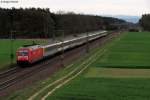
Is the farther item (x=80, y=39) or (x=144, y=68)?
(x=80, y=39)

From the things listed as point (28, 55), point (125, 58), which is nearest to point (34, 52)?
point (28, 55)

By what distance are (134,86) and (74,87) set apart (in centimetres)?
390

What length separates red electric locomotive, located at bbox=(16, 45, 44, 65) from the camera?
2283 inches

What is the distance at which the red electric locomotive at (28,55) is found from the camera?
5800 centimetres

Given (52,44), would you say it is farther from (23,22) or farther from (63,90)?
(23,22)

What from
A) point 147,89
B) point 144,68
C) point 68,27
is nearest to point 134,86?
point 147,89

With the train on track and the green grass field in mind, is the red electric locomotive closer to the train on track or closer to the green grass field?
the train on track

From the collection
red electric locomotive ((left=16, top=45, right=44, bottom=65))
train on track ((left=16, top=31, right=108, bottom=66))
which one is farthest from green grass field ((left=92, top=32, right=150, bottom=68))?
red electric locomotive ((left=16, top=45, right=44, bottom=65))

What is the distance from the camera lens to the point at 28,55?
193 feet

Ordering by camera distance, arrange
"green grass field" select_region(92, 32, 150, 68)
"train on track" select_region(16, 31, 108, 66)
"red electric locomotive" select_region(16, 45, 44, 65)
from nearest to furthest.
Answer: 1. "green grass field" select_region(92, 32, 150, 68)
2. "red electric locomotive" select_region(16, 45, 44, 65)
3. "train on track" select_region(16, 31, 108, 66)

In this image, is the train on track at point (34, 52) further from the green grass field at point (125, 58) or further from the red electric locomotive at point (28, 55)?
the green grass field at point (125, 58)

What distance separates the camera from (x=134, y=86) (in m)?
30.8

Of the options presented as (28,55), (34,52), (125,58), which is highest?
(34,52)

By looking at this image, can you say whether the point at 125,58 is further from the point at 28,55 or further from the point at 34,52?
the point at 28,55
